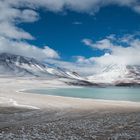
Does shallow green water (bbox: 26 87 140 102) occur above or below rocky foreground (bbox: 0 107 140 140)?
above

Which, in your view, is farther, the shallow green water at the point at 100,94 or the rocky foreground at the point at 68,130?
the shallow green water at the point at 100,94

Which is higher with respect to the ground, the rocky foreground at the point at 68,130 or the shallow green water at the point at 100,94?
the shallow green water at the point at 100,94

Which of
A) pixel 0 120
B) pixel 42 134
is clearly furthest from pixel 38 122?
pixel 42 134

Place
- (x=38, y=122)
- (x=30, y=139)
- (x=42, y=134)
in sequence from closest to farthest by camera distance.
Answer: (x=30, y=139)
(x=42, y=134)
(x=38, y=122)

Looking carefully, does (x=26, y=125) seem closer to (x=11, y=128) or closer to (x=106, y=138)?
(x=11, y=128)

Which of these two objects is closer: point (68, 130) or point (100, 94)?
point (68, 130)

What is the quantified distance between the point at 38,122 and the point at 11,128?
13.9 ft

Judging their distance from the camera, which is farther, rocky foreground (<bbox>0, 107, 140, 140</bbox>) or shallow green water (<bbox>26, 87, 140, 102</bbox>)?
shallow green water (<bbox>26, 87, 140, 102</bbox>)

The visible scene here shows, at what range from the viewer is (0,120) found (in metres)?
31.6

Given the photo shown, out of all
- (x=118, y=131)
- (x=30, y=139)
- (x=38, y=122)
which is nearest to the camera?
(x=30, y=139)

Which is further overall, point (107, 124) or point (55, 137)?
point (107, 124)

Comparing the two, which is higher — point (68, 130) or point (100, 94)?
point (100, 94)

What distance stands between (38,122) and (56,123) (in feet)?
6.26

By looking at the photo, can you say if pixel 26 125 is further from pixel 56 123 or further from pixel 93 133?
pixel 93 133
